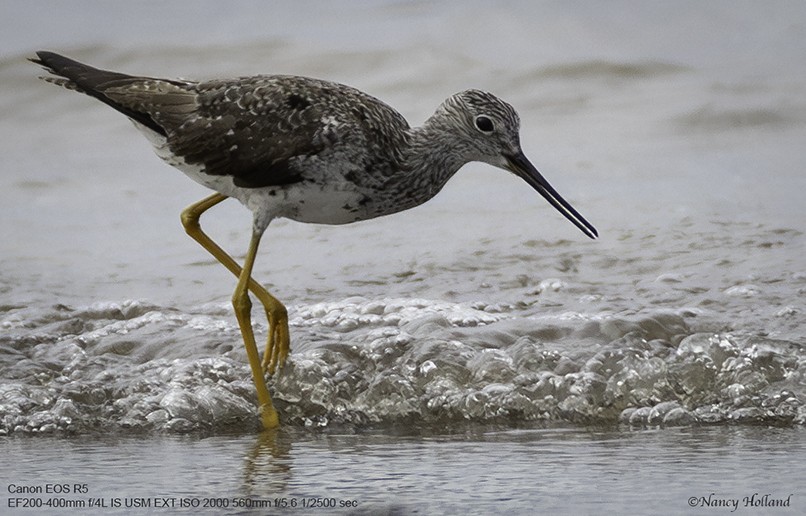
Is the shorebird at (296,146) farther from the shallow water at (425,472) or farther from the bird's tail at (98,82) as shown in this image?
the shallow water at (425,472)

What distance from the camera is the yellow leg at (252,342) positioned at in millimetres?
6980

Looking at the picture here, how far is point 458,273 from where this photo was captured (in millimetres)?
9641

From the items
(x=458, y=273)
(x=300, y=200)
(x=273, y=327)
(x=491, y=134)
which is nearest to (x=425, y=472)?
(x=300, y=200)

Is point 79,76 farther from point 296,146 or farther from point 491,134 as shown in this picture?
point 491,134

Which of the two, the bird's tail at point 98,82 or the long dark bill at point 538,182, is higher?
the bird's tail at point 98,82

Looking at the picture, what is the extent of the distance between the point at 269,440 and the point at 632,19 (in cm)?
1109

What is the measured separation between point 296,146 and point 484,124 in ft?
3.59

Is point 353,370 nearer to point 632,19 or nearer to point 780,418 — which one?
point 780,418

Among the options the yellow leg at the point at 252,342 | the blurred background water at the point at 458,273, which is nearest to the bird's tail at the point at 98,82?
the yellow leg at the point at 252,342

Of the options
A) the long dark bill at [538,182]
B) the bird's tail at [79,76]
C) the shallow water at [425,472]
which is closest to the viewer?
the shallow water at [425,472]

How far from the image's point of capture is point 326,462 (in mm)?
5984

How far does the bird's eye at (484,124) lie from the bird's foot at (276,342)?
155 cm

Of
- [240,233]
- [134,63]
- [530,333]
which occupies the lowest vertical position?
[530,333]

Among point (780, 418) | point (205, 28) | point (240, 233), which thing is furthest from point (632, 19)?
point (780, 418)
